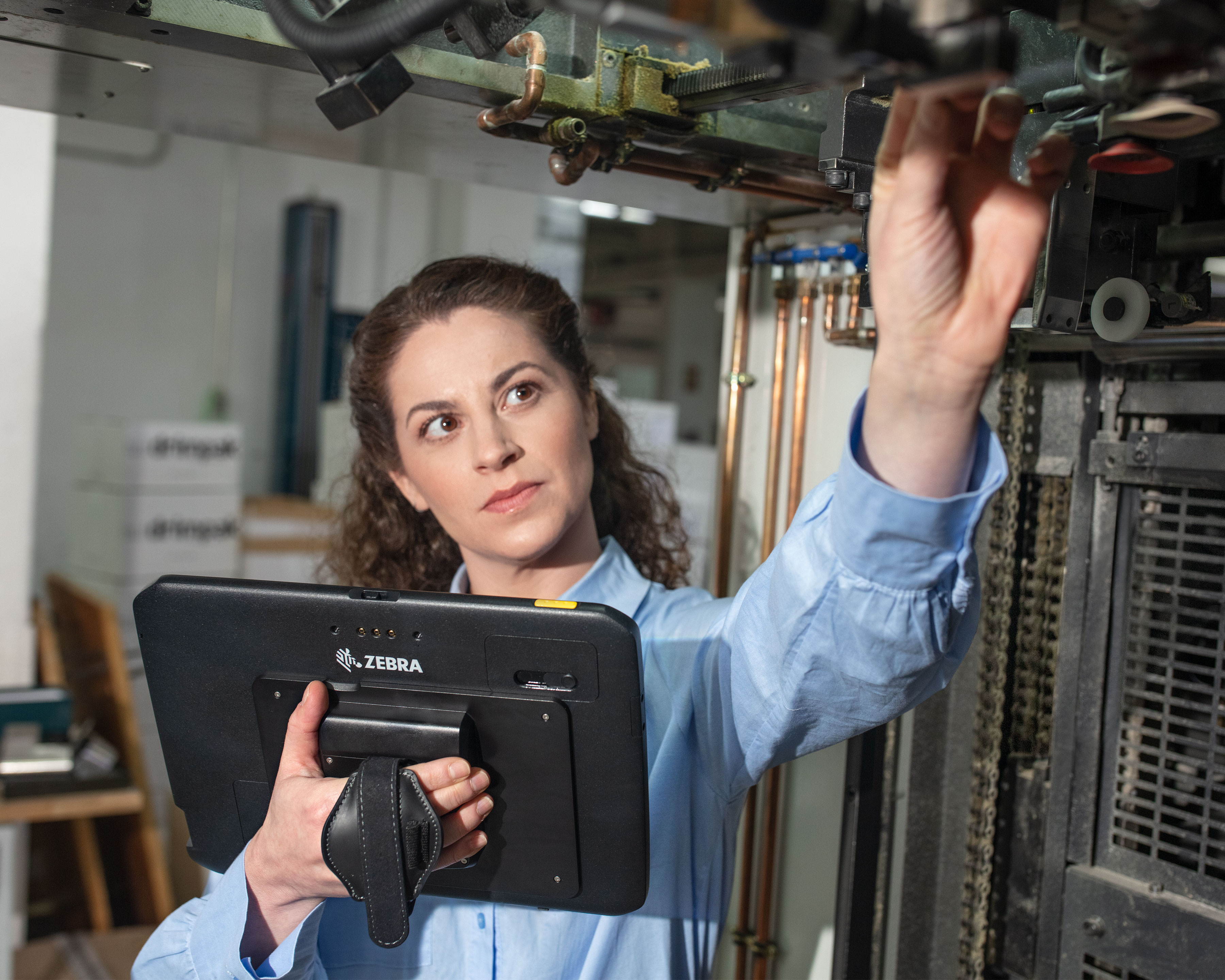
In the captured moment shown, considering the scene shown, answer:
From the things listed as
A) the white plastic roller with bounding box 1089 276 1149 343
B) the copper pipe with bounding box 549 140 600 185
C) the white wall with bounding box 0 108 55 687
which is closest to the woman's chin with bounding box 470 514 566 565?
the copper pipe with bounding box 549 140 600 185

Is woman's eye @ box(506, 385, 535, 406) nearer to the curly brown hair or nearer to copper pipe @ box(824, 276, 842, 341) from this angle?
the curly brown hair

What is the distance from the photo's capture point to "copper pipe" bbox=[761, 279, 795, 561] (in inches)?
60.4

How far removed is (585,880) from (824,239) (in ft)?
3.15

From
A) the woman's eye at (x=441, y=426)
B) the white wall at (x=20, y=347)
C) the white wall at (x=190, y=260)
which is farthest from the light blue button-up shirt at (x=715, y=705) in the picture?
the white wall at (x=190, y=260)

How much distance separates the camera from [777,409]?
5.10ft

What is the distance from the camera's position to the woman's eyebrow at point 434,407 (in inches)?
46.9

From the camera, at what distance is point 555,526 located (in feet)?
3.80

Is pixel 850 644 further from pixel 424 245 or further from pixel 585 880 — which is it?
pixel 424 245

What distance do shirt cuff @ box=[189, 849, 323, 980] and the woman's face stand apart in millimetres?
422

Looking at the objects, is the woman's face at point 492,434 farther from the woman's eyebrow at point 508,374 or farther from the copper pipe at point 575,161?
the copper pipe at point 575,161

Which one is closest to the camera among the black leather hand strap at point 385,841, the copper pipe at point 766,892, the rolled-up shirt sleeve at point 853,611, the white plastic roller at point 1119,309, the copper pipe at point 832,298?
the rolled-up shirt sleeve at point 853,611

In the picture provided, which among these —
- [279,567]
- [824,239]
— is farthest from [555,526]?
[279,567]

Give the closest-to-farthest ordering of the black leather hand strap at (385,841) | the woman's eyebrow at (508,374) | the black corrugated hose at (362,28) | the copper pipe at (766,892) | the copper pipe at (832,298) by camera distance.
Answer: the black corrugated hose at (362,28), the black leather hand strap at (385,841), the woman's eyebrow at (508,374), the copper pipe at (832,298), the copper pipe at (766,892)

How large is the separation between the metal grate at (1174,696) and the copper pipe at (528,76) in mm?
776
